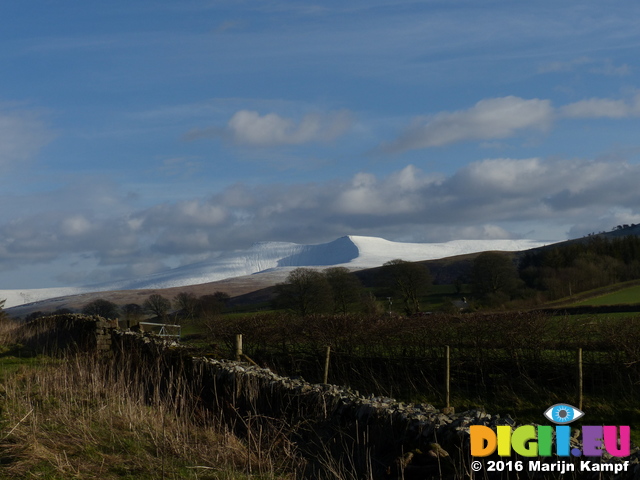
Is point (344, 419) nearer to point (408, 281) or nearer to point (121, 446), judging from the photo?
point (121, 446)

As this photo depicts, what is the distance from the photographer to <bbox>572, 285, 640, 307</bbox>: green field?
54.0m

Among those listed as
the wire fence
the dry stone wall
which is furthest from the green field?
the dry stone wall

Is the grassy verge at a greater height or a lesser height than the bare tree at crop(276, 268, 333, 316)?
lesser

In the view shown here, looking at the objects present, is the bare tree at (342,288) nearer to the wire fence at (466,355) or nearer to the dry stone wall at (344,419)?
the wire fence at (466,355)

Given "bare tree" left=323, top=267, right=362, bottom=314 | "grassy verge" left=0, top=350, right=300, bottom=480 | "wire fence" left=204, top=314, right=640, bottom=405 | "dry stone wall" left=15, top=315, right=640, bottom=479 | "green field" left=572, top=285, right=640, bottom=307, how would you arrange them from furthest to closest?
1. "bare tree" left=323, top=267, right=362, bottom=314
2. "green field" left=572, top=285, right=640, bottom=307
3. "wire fence" left=204, top=314, right=640, bottom=405
4. "grassy verge" left=0, top=350, right=300, bottom=480
5. "dry stone wall" left=15, top=315, right=640, bottom=479

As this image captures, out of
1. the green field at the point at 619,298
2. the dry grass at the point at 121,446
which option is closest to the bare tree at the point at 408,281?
the green field at the point at 619,298

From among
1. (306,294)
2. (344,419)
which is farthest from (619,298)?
(344,419)

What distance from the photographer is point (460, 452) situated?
7.01m

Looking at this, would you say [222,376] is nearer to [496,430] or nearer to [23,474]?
[23,474]

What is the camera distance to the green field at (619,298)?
53981 mm

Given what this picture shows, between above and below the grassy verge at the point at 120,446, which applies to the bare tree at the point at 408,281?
above

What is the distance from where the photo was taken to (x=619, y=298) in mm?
57156

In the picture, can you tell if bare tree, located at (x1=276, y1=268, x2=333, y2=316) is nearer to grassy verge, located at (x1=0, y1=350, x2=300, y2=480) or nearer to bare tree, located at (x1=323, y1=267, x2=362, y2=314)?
bare tree, located at (x1=323, y1=267, x2=362, y2=314)

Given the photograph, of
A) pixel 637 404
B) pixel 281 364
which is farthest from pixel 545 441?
pixel 281 364
